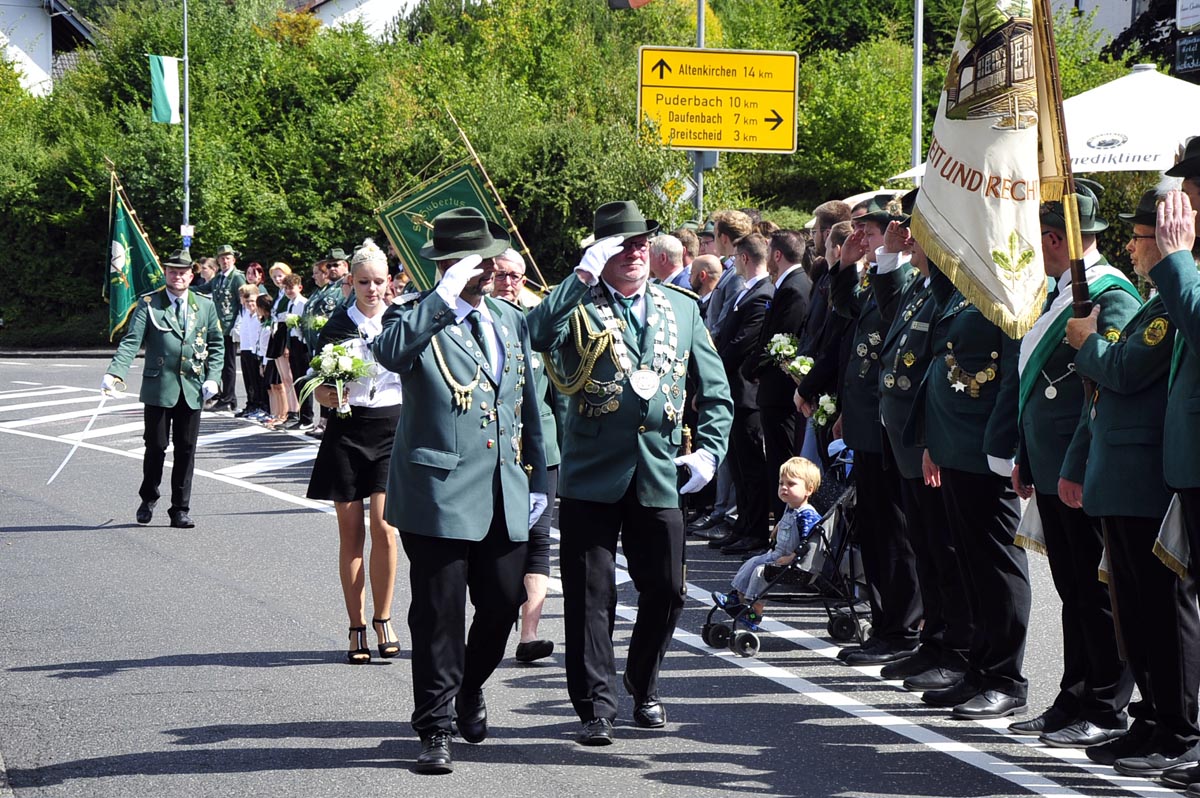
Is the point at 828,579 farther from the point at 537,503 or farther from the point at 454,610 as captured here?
the point at 454,610

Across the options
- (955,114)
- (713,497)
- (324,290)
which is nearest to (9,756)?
(955,114)

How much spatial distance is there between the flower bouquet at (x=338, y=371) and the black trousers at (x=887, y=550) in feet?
8.71

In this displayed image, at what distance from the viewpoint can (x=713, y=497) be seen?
12773mm

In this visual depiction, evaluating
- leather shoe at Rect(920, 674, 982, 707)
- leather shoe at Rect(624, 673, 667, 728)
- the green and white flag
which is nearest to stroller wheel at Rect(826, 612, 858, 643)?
leather shoe at Rect(920, 674, 982, 707)

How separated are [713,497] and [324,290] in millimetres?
7420

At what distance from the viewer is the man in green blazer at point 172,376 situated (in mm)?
12688

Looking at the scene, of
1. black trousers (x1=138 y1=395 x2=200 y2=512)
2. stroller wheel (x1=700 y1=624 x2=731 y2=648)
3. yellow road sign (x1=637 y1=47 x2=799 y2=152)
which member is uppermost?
yellow road sign (x1=637 y1=47 x2=799 y2=152)

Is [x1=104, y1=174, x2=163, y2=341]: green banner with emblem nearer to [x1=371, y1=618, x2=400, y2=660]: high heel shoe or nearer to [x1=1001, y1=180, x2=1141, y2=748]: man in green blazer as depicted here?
[x1=371, y1=618, x2=400, y2=660]: high heel shoe

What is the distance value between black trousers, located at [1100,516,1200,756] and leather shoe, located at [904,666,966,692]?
4.34 feet

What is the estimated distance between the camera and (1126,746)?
6105mm

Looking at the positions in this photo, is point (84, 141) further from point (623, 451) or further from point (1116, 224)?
point (623, 451)

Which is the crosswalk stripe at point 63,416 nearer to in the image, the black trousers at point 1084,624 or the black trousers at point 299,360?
the black trousers at point 299,360

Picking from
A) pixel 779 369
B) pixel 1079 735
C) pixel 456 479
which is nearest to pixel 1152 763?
pixel 1079 735

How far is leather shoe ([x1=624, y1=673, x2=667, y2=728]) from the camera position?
674cm
